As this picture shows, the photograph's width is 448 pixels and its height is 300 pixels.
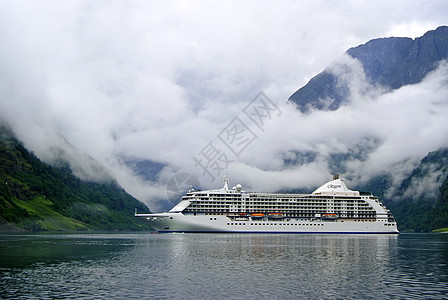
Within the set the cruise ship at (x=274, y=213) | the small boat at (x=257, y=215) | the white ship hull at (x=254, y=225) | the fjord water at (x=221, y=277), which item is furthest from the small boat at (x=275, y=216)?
the fjord water at (x=221, y=277)

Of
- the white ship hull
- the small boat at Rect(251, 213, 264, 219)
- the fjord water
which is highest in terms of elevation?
the small boat at Rect(251, 213, 264, 219)

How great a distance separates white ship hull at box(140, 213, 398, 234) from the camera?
15788cm

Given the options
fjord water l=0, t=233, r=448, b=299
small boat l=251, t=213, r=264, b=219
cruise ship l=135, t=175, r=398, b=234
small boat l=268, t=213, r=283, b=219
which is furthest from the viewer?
small boat l=268, t=213, r=283, b=219

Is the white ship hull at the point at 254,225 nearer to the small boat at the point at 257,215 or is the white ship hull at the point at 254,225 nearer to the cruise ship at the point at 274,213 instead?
the cruise ship at the point at 274,213

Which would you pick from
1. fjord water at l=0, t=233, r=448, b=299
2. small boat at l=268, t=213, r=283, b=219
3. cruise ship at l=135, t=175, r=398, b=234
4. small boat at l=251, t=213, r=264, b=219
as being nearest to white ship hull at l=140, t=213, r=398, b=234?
cruise ship at l=135, t=175, r=398, b=234

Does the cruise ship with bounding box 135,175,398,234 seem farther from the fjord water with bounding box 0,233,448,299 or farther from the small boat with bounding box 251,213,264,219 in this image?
the fjord water with bounding box 0,233,448,299

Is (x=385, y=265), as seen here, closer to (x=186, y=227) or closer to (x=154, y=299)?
(x=154, y=299)

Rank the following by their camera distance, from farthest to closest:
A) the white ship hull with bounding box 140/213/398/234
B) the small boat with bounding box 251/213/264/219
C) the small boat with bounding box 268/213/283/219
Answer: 1. the small boat with bounding box 268/213/283/219
2. the small boat with bounding box 251/213/264/219
3. the white ship hull with bounding box 140/213/398/234

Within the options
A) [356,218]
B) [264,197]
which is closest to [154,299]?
[264,197]

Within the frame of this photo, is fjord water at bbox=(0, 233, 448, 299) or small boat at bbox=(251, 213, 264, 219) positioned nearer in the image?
fjord water at bbox=(0, 233, 448, 299)

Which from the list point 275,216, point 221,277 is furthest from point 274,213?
point 221,277

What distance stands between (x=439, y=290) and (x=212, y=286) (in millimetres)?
20450

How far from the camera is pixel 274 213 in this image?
171375mm

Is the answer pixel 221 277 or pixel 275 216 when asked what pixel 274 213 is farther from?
pixel 221 277
